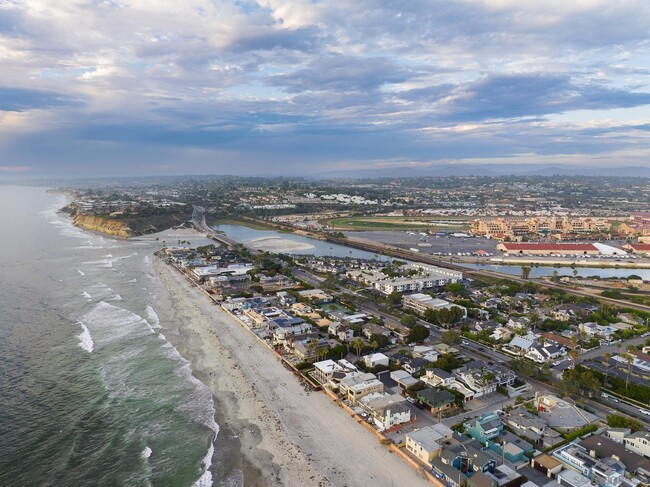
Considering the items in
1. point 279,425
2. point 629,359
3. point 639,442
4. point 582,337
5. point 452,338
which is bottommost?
point 582,337

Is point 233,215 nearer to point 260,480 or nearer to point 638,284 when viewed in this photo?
point 638,284

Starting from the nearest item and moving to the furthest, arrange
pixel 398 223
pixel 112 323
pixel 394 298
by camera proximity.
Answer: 1. pixel 112 323
2. pixel 394 298
3. pixel 398 223

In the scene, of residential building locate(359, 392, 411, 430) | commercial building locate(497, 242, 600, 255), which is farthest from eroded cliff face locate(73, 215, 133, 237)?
residential building locate(359, 392, 411, 430)

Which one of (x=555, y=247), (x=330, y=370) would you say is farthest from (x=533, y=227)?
(x=330, y=370)

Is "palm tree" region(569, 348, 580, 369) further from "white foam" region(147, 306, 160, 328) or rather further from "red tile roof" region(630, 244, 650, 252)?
"red tile roof" region(630, 244, 650, 252)

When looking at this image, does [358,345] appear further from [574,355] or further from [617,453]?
[617,453]

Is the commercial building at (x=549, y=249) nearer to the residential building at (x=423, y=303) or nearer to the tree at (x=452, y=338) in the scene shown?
the residential building at (x=423, y=303)

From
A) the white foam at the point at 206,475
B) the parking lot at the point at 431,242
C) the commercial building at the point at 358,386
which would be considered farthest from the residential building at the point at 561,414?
the parking lot at the point at 431,242
